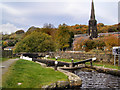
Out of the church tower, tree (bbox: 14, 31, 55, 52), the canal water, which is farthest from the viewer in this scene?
the church tower

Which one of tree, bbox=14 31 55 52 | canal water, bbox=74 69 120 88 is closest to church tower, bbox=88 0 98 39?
tree, bbox=14 31 55 52

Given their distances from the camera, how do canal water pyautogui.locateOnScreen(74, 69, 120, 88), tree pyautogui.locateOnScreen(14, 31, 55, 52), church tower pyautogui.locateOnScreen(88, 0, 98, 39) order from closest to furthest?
canal water pyautogui.locateOnScreen(74, 69, 120, 88) < tree pyautogui.locateOnScreen(14, 31, 55, 52) < church tower pyautogui.locateOnScreen(88, 0, 98, 39)

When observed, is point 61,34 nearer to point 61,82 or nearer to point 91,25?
point 91,25

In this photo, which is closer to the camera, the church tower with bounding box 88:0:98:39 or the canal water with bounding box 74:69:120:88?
the canal water with bounding box 74:69:120:88

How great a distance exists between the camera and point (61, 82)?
1048cm

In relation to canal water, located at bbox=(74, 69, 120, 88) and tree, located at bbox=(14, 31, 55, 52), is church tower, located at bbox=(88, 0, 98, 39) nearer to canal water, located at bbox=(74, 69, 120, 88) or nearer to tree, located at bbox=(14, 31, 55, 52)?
tree, located at bbox=(14, 31, 55, 52)

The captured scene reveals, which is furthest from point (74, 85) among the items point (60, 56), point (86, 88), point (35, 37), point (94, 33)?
point (94, 33)

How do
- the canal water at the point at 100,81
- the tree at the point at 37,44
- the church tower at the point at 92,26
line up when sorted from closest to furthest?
the canal water at the point at 100,81 < the tree at the point at 37,44 < the church tower at the point at 92,26

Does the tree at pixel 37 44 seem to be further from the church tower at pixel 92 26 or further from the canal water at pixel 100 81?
the canal water at pixel 100 81

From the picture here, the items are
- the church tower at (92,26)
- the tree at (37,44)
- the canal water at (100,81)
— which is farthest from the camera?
the church tower at (92,26)

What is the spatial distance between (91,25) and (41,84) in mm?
64729

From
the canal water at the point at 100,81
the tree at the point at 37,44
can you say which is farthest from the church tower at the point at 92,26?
the canal water at the point at 100,81

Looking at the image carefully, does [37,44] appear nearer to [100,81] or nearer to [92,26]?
[100,81]

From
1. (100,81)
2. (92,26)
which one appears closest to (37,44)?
(100,81)
